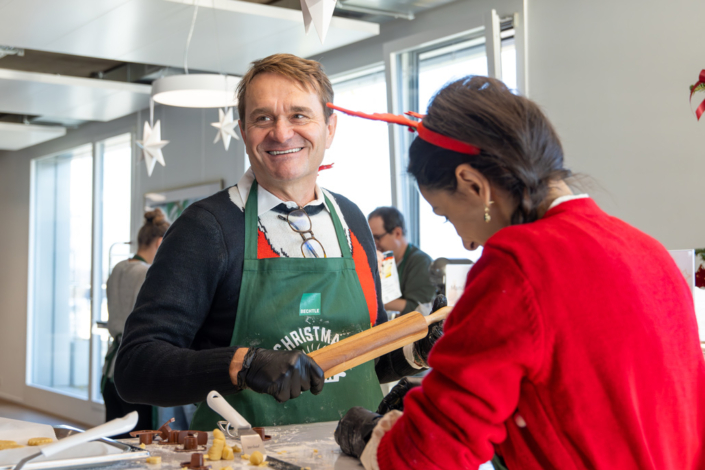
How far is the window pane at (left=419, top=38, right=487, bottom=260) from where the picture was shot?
4.41 meters

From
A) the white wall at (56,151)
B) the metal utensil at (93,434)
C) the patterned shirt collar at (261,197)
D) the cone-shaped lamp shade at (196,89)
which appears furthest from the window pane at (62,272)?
the metal utensil at (93,434)

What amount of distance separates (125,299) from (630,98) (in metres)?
3.40

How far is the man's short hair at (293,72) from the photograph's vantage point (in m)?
1.65

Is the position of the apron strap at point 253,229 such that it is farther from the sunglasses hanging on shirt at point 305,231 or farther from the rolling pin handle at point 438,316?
the rolling pin handle at point 438,316

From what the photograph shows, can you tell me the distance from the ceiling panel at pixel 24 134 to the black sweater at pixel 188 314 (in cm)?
742

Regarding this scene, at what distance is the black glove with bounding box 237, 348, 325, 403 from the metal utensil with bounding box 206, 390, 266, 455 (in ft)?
0.18

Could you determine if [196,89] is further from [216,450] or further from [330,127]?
[216,450]

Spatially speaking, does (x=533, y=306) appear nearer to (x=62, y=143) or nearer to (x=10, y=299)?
(x=62, y=143)

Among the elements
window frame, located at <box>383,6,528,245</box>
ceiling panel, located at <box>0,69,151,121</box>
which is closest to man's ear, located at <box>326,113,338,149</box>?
window frame, located at <box>383,6,528,245</box>

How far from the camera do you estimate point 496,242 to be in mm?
879

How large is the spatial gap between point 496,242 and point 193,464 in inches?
26.6

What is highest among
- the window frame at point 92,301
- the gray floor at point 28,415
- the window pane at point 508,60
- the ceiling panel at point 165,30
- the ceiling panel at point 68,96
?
the ceiling panel at point 68,96

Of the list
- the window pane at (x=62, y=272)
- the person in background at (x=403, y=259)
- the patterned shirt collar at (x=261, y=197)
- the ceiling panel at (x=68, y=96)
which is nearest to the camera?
the patterned shirt collar at (x=261, y=197)

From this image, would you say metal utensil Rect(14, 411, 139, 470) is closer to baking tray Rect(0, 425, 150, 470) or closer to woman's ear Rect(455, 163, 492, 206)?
baking tray Rect(0, 425, 150, 470)
